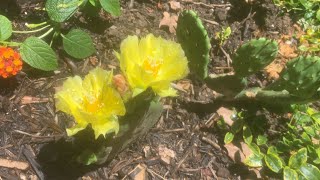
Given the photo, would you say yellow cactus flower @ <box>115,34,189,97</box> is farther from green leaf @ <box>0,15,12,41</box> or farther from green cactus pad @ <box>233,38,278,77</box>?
green leaf @ <box>0,15,12,41</box>

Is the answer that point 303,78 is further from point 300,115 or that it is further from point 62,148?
A: point 62,148

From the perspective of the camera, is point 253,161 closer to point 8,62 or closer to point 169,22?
point 169,22

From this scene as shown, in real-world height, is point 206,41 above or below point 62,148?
above

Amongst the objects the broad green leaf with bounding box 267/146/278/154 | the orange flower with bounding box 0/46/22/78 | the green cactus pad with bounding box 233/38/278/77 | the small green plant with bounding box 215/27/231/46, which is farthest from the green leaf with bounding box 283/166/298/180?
the orange flower with bounding box 0/46/22/78

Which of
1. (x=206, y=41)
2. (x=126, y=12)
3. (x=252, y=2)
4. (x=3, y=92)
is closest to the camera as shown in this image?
(x=206, y=41)

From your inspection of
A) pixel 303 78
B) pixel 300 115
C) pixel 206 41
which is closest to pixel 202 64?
pixel 206 41

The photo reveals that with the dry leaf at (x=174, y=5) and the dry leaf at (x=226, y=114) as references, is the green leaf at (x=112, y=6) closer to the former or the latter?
the dry leaf at (x=174, y=5)
